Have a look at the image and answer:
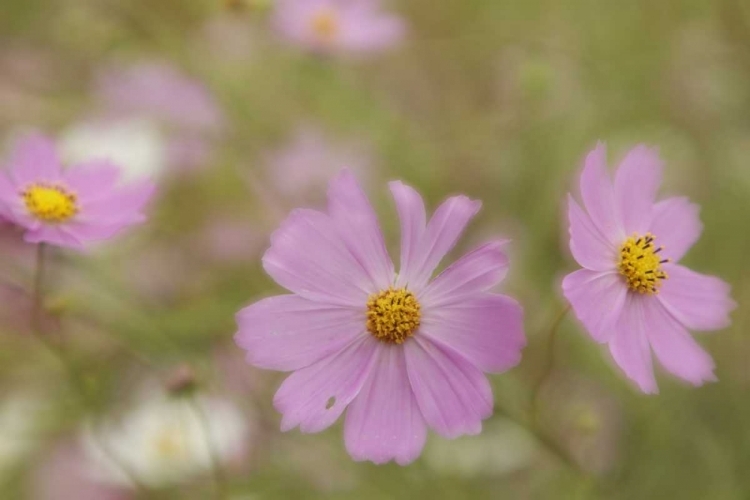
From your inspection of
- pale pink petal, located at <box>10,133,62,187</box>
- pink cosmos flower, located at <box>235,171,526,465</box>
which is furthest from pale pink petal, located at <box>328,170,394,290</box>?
pale pink petal, located at <box>10,133,62,187</box>

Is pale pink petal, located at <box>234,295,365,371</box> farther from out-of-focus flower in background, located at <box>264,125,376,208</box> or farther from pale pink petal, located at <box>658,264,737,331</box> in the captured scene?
out-of-focus flower in background, located at <box>264,125,376,208</box>

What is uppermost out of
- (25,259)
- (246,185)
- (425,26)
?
(425,26)

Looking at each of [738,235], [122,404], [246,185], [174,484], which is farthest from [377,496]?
[738,235]

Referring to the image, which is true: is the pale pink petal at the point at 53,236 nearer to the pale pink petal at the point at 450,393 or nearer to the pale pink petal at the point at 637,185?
the pale pink petal at the point at 450,393

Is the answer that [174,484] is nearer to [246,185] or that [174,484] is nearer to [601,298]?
[246,185]

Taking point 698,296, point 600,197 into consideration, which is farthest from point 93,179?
point 698,296

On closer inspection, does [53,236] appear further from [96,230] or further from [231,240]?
[231,240]
